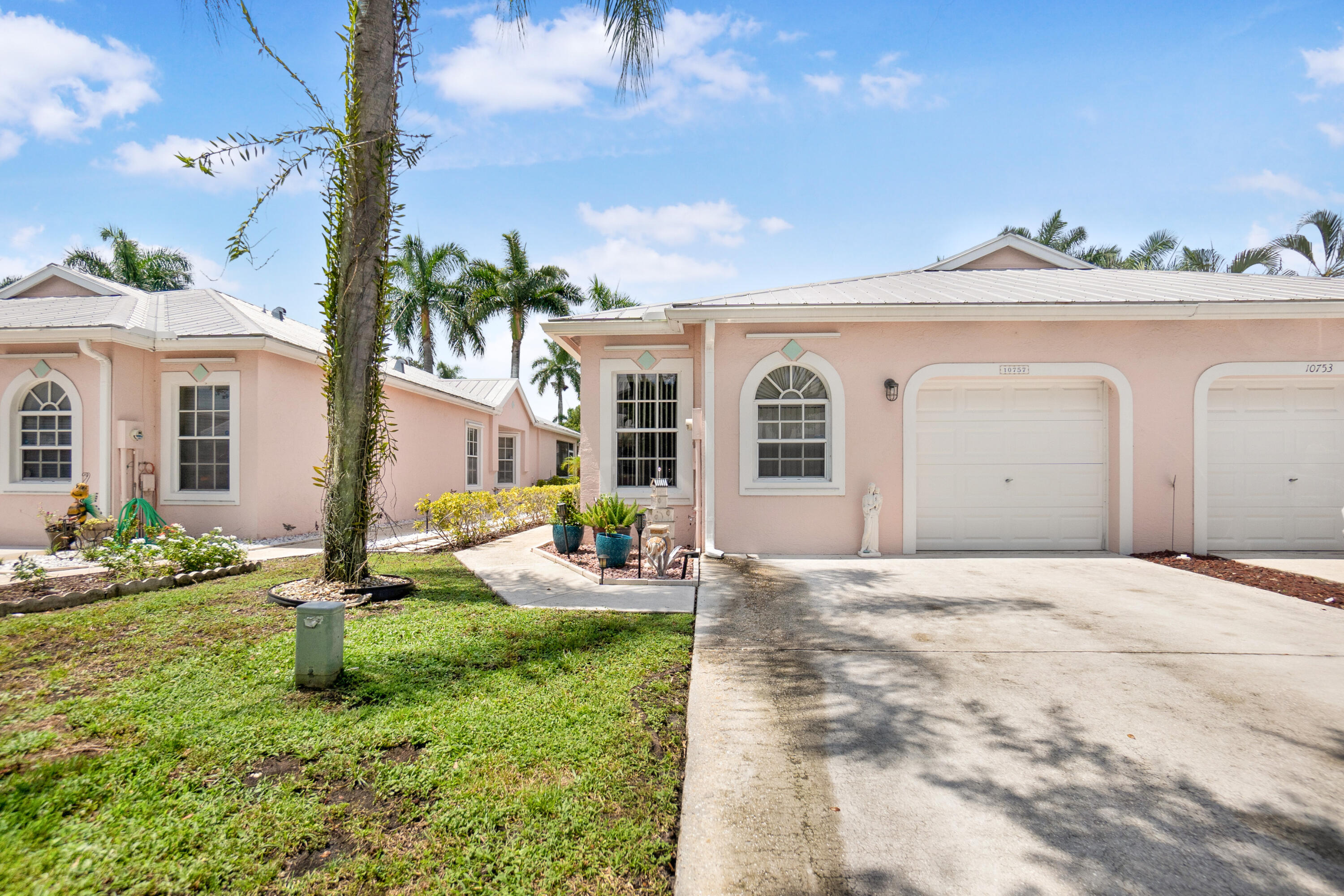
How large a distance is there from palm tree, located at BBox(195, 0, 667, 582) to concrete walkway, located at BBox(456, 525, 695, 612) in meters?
1.55

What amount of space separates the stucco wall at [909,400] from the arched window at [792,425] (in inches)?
12.5

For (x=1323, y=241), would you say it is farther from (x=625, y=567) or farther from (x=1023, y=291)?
(x=625, y=567)

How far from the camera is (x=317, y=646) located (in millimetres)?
3291

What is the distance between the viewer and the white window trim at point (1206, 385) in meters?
7.91

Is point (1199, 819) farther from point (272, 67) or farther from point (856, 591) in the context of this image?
point (272, 67)

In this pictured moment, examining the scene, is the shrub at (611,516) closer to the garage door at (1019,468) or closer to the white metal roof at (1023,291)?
the white metal roof at (1023,291)

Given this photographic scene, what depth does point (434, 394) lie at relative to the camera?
46.4ft

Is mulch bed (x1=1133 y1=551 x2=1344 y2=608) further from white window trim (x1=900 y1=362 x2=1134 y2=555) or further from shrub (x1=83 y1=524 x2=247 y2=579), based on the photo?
shrub (x1=83 y1=524 x2=247 y2=579)

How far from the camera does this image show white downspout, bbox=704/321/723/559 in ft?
25.5

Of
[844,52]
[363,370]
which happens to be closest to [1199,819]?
[363,370]

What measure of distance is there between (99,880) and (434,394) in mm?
13204

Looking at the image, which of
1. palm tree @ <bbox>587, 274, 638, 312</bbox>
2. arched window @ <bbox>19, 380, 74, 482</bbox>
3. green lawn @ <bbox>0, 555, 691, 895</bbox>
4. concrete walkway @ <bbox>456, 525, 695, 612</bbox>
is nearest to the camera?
green lawn @ <bbox>0, 555, 691, 895</bbox>

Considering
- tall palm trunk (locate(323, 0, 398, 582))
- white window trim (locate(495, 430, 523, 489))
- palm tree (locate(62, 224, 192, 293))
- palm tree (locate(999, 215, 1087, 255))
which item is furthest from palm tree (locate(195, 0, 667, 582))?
palm tree (locate(999, 215, 1087, 255))

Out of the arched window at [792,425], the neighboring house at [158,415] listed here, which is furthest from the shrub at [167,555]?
the arched window at [792,425]
